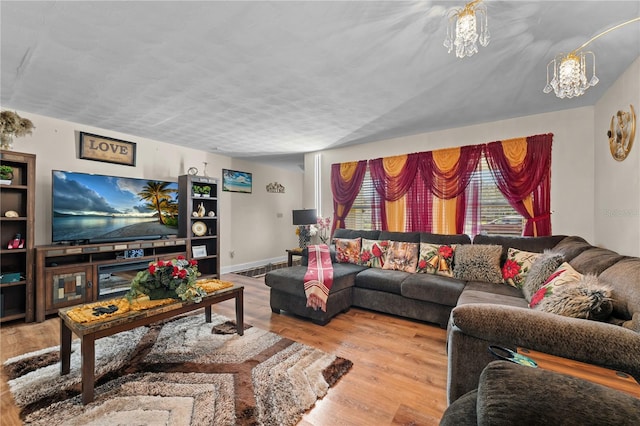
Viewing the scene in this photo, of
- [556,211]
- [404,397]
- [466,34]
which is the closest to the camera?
[466,34]

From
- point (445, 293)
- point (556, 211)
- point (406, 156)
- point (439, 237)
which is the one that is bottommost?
point (445, 293)

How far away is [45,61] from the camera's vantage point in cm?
211

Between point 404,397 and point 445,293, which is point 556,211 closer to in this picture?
point 445,293

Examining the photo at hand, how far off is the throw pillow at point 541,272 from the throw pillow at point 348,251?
1911 mm

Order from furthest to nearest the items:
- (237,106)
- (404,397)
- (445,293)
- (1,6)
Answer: (237,106)
(445,293)
(404,397)
(1,6)

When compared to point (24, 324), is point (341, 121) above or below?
above

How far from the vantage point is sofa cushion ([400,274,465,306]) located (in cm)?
264

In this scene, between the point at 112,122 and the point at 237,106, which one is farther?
the point at 112,122

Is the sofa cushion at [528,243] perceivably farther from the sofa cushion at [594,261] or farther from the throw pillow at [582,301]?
the throw pillow at [582,301]

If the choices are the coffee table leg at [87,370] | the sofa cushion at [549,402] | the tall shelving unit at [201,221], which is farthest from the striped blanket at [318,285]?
the tall shelving unit at [201,221]

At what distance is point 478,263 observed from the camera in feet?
9.43

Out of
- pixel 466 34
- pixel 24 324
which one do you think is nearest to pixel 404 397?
pixel 466 34

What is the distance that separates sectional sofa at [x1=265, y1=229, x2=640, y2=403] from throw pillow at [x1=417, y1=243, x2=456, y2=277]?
3.1 inches

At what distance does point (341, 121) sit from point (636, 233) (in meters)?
2.93
